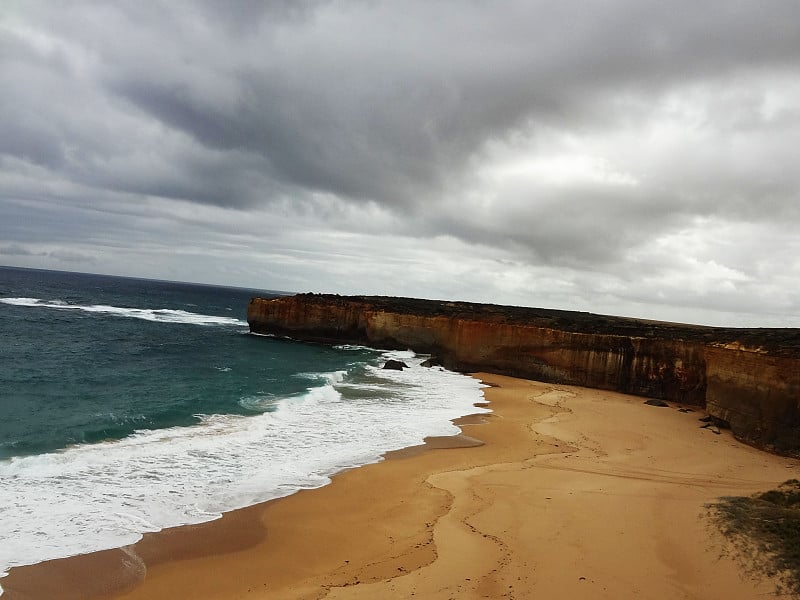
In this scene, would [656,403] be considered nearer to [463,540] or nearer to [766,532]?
[766,532]

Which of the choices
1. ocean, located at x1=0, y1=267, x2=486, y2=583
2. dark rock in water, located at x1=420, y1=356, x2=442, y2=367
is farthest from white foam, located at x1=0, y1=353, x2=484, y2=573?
dark rock in water, located at x1=420, y1=356, x2=442, y2=367

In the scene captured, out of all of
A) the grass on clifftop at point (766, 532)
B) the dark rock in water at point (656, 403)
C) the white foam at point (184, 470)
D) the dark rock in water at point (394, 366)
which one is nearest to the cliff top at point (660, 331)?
the dark rock in water at point (656, 403)

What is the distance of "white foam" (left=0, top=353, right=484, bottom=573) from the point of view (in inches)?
347

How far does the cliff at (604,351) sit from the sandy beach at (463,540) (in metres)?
3.35

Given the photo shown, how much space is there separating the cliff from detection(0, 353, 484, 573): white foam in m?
10.5

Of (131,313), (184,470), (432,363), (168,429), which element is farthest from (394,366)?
(131,313)

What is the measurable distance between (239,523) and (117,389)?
13.5m

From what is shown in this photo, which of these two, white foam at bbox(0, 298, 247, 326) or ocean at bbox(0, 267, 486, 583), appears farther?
white foam at bbox(0, 298, 247, 326)

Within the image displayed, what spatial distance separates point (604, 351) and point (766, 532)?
2193cm

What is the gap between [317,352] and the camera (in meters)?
39.5

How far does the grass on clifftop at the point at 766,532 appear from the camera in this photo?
22.8ft

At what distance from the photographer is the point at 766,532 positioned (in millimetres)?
8016

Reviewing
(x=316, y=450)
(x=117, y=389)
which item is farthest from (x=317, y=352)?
(x=316, y=450)

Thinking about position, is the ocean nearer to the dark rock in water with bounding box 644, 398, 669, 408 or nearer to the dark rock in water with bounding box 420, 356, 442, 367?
the dark rock in water with bounding box 420, 356, 442, 367
